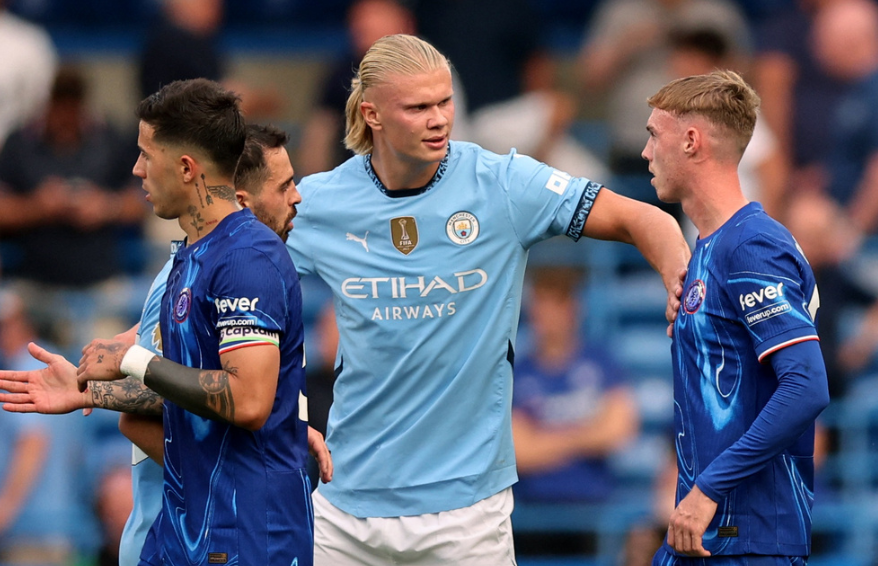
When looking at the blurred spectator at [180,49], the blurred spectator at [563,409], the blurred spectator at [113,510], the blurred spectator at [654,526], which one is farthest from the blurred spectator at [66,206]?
the blurred spectator at [654,526]

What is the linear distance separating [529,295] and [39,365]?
367 centimetres

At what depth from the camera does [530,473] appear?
859cm

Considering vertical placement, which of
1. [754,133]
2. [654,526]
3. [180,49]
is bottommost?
[654,526]

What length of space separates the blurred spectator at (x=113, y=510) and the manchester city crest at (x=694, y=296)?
476 centimetres

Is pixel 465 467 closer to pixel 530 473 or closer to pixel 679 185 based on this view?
pixel 679 185

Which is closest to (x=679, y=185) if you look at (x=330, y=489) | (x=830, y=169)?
(x=330, y=489)

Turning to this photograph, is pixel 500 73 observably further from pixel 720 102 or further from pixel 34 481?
pixel 720 102

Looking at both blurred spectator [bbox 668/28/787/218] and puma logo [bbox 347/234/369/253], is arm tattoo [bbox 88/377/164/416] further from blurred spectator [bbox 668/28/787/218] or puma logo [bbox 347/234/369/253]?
blurred spectator [bbox 668/28/787/218]

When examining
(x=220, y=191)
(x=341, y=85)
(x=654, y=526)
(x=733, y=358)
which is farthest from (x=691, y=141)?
(x=341, y=85)

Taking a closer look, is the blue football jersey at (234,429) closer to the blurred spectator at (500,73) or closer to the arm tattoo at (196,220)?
the arm tattoo at (196,220)

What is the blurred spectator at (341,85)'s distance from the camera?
925 cm

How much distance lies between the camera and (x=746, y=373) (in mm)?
3936

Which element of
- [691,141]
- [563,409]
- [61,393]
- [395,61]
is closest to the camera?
[61,393]

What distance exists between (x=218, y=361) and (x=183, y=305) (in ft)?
0.64
